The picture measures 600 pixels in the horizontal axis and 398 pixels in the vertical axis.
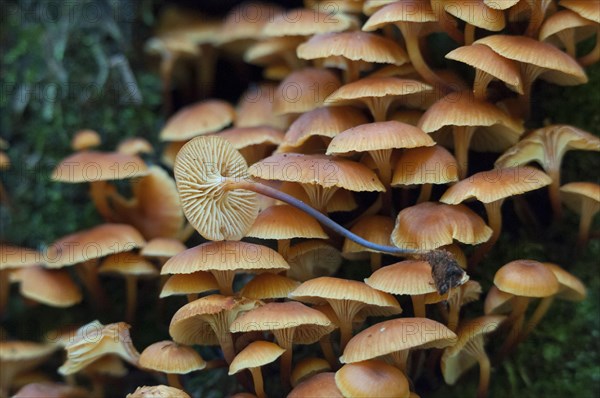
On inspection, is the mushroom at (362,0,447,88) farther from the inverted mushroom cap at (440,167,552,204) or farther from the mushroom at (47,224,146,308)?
the mushroom at (47,224,146,308)

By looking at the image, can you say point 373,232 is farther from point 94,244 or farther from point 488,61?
point 94,244

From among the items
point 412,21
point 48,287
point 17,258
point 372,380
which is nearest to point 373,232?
point 372,380

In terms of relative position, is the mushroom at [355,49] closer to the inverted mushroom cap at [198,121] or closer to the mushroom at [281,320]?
the inverted mushroom cap at [198,121]

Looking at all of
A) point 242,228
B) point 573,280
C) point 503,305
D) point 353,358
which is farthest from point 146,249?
point 573,280

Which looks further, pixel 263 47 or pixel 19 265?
pixel 263 47

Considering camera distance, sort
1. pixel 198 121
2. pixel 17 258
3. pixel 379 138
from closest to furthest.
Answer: pixel 379 138 → pixel 17 258 → pixel 198 121

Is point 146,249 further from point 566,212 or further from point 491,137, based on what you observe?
point 566,212

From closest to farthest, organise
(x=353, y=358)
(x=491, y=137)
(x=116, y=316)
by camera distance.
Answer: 1. (x=353, y=358)
2. (x=491, y=137)
3. (x=116, y=316)
